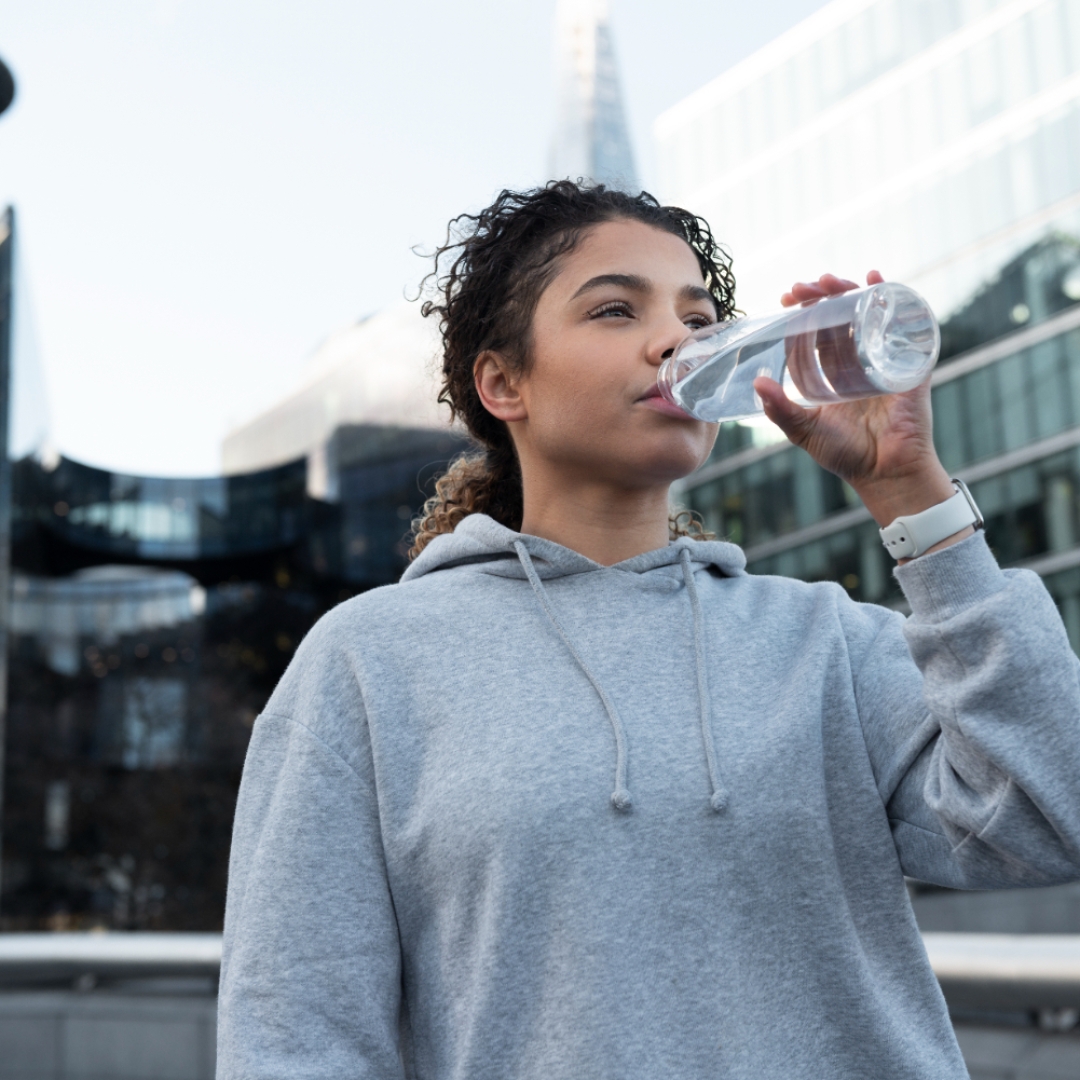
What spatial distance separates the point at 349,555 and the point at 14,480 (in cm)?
901

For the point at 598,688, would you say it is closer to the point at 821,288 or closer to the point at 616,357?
the point at 616,357

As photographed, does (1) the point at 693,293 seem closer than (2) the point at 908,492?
No

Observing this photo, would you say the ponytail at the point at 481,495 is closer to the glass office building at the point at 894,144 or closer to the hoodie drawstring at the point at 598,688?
the hoodie drawstring at the point at 598,688

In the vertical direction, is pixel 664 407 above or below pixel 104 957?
above

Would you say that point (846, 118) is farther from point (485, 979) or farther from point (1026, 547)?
point (485, 979)

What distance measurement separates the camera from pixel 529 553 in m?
1.87

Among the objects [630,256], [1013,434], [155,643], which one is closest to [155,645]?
[155,643]

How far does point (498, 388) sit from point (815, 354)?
0.55 meters

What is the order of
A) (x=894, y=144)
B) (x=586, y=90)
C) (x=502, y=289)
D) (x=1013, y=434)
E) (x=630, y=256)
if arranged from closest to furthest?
1. (x=630, y=256)
2. (x=502, y=289)
3. (x=1013, y=434)
4. (x=894, y=144)
5. (x=586, y=90)

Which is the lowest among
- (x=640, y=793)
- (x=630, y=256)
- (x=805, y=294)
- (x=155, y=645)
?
(x=640, y=793)

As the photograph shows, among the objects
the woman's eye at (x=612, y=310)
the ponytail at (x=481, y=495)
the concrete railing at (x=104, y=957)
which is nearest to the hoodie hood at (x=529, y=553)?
the ponytail at (x=481, y=495)

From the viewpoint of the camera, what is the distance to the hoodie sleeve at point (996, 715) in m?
1.38

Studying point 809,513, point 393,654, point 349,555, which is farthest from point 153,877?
point 393,654

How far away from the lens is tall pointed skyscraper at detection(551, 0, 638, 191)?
3538 inches
